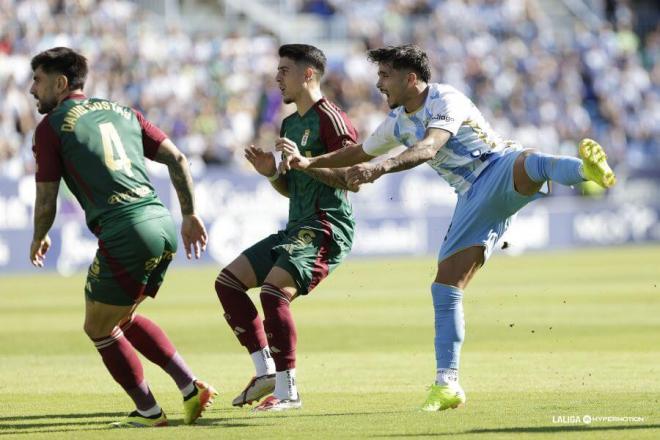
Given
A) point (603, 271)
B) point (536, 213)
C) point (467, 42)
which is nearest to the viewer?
point (603, 271)

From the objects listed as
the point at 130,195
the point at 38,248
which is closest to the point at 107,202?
the point at 130,195

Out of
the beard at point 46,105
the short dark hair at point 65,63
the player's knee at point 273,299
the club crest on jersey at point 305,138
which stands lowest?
the player's knee at point 273,299

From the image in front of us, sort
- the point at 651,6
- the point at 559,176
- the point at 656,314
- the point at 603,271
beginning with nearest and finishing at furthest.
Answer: the point at 559,176, the point at 656,314, the point at 603,271, the point at 651,6

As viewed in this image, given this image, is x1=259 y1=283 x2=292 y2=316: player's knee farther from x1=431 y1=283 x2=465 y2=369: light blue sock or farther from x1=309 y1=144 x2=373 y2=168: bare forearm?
x1=431 y1=283 x2=465 y2=369: light blue sock

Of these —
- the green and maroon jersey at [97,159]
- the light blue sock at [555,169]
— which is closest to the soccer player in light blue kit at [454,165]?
the light blue sock at [555,169]

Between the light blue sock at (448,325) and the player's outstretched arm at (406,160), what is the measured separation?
0.95 m

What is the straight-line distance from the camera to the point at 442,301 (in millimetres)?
8586

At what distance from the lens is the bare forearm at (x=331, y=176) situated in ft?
29.0

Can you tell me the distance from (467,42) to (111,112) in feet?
92.2

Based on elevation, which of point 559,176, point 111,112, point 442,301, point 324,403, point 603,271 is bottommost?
point 603,271

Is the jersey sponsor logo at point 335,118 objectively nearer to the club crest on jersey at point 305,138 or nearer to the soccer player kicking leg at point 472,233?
the club crest on jersey at point 305,138

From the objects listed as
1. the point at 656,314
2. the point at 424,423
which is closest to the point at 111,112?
the point at 424,423

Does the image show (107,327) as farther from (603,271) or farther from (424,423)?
(603,271)

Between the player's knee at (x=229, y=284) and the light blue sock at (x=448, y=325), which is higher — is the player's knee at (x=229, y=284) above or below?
above
